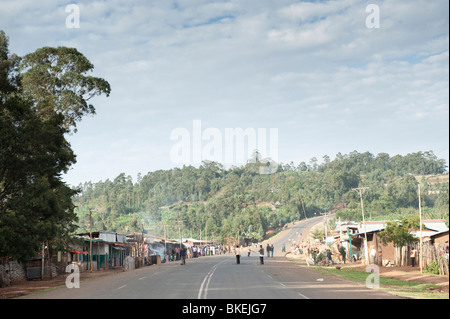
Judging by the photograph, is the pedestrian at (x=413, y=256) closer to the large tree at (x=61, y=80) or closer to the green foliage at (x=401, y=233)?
the green foliage at (x=401, y=233)

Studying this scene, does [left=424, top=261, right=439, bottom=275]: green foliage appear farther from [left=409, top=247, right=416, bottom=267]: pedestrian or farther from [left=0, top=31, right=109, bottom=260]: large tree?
[left=0, top=31, right=109, bottom=260]: large tree

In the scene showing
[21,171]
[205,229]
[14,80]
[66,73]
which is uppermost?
[66,73]

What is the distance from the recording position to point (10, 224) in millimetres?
27531

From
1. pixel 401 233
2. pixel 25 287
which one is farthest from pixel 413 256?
pixel 25 287

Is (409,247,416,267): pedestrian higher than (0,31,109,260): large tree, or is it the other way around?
(0,31,109,260): large tree

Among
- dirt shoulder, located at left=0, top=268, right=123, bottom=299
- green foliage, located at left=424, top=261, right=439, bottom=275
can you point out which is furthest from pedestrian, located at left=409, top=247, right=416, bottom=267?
dirt shoulder, located at left=0, top=268, right=123, bottom=299

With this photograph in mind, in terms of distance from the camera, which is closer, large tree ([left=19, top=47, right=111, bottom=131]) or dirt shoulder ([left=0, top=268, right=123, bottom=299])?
dirt shoulder ([left=0, top=268, right=123, bottom=299])

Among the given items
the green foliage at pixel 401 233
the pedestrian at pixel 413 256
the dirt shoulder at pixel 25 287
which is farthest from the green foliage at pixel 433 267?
the dirt shoulder at pixel 25 287

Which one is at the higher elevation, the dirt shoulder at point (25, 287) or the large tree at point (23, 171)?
the large tree at point (23, 171)

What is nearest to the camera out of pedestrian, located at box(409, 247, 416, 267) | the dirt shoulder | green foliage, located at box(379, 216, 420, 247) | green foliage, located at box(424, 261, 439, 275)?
the dirt shoulder

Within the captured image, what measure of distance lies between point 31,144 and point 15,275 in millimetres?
10623

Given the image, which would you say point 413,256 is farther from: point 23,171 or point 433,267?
point 23,171
